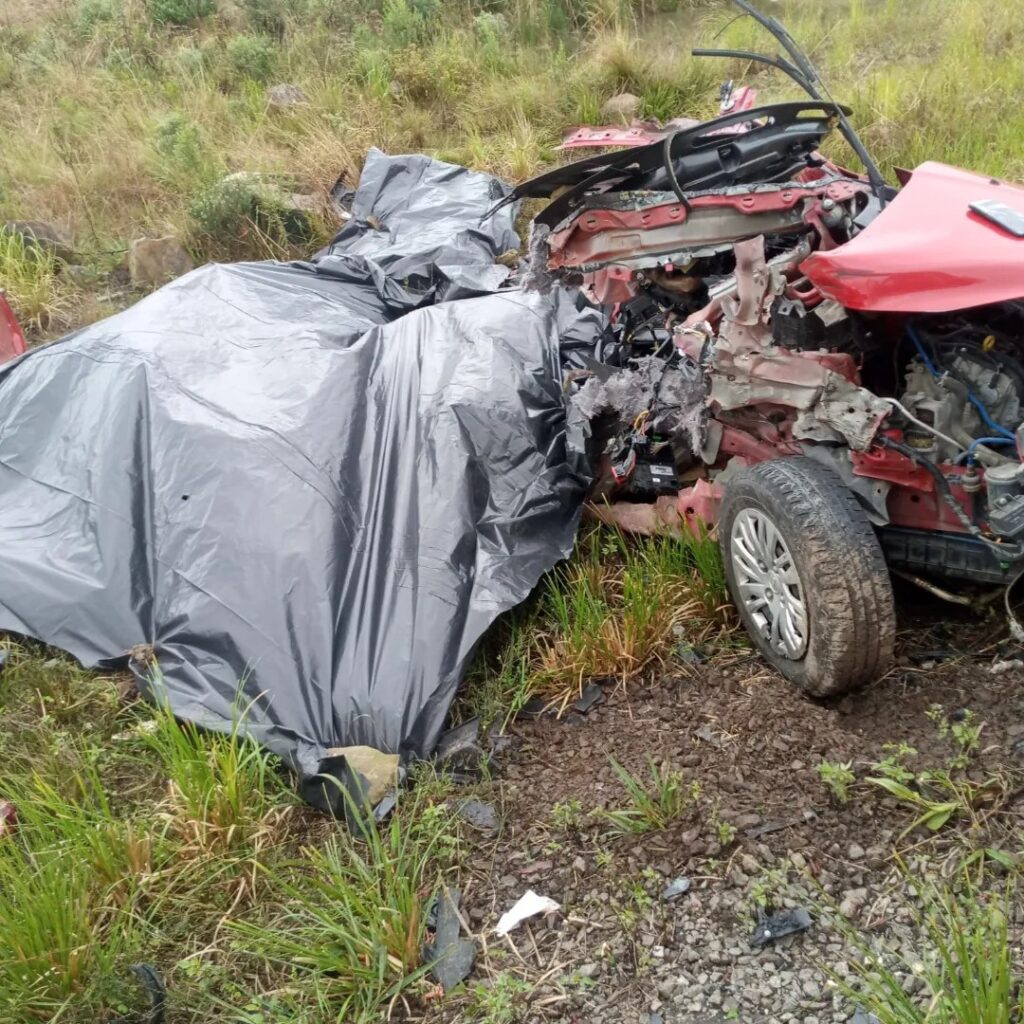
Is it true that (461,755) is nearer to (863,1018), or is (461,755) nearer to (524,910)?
(524,910)

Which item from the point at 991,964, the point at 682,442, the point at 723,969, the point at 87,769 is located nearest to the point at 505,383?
the point at 682,442

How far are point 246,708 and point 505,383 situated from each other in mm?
1629

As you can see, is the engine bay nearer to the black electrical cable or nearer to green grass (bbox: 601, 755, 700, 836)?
the black electrical cable

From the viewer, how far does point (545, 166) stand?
6.80m

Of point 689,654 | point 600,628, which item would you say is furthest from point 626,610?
point 689,654

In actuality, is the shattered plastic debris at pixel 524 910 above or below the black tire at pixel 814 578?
below

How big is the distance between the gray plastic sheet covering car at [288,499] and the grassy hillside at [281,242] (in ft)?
0.63

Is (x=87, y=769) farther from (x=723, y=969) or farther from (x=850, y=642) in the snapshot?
(x=850, y=642)

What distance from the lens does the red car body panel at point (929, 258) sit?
88.4 inches

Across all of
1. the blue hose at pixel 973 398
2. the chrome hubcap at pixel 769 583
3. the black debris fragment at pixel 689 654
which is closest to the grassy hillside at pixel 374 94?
Answer: the blue hose at pixel 973 398

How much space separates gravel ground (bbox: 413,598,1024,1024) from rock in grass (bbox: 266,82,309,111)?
22.2 ft

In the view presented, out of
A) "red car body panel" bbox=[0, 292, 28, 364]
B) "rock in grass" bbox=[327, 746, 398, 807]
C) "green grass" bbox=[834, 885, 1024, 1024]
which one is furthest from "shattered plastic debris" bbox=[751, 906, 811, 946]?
"red car body panel" bbox=[0, 292, 28, 364]

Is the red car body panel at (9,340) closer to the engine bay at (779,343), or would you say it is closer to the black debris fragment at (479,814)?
the engine bay at (779,343)

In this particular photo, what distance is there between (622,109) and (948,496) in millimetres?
5627
